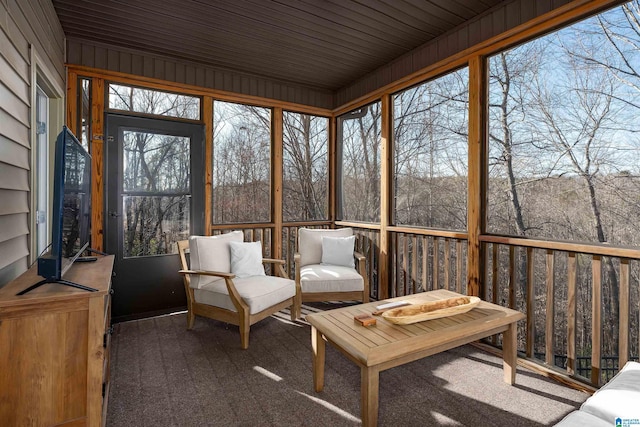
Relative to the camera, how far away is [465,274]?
3242 mm

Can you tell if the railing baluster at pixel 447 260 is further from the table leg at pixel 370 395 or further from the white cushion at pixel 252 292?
the table leg at pixel 370 395

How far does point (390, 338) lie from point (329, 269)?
1884mm

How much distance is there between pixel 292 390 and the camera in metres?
2.27

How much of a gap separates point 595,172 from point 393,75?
2.36 m

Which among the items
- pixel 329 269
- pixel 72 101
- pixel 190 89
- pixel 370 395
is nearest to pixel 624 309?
pixel 370 395

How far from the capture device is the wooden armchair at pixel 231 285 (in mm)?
2922

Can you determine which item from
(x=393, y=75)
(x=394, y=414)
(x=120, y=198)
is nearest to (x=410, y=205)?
(x=393, y=75)

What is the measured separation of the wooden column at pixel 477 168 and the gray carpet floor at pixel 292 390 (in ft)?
2.36

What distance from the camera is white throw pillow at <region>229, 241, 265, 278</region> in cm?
338

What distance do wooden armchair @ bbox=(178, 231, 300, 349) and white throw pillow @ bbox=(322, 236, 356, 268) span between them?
0.64 meters

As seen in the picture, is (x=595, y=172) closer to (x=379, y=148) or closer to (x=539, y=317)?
(x=539, y=317)

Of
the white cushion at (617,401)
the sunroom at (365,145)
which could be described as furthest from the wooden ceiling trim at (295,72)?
the white cushion at (617,401)

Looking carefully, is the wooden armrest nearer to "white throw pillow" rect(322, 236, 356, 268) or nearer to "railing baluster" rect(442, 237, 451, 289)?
"white throw pillow" rect(322, 236, 356, 268)

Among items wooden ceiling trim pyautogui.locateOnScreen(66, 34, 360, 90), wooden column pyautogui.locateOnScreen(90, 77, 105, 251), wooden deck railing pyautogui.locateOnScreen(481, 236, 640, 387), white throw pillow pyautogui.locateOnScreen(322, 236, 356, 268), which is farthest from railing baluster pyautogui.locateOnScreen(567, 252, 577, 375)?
wooden column pyautogui.locateOnScreen(90, 77, 105, 251)
